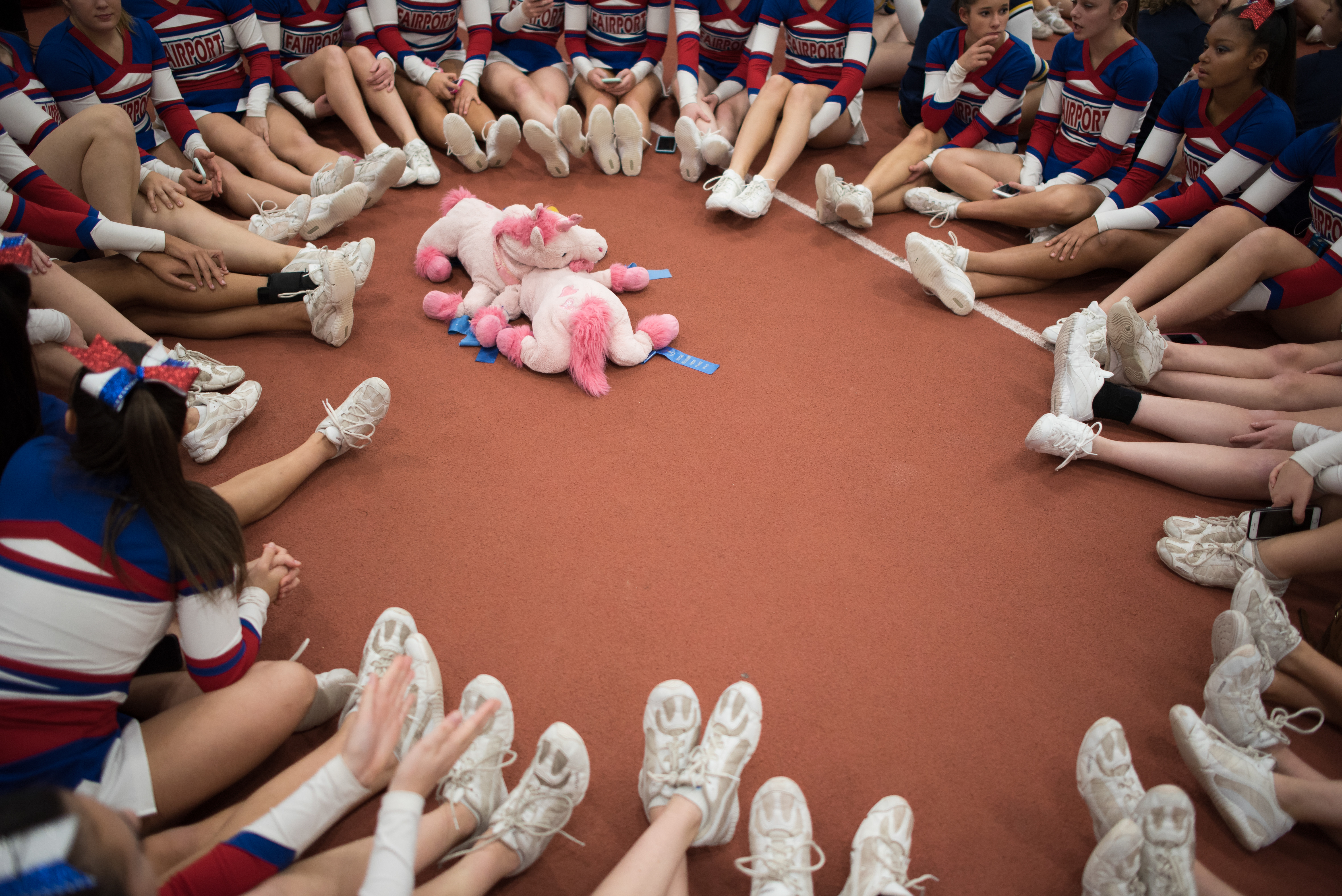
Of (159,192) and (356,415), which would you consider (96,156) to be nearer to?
(159,192)

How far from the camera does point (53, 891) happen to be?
808mm

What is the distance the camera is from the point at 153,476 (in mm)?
1213

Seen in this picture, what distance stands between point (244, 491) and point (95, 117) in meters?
1.36

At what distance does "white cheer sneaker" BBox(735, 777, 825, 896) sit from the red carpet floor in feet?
0.29

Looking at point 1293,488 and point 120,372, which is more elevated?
point 120,372

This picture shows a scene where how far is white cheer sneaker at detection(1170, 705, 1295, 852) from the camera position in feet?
4.93

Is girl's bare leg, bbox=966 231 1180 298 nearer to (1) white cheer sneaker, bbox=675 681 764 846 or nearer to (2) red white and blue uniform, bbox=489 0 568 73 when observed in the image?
(1) white cheer sneaker, bbox=675 681 764 846

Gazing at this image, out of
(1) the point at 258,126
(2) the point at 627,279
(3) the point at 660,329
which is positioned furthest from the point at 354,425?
(1) the point at 258,126

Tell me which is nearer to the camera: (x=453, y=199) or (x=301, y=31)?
(x=453, y=199)

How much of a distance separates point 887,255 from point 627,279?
3.50 feet

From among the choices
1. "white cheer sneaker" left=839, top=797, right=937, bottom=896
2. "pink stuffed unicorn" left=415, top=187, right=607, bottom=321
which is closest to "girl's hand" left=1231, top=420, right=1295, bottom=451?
"white cheer sneaker" left=839, top=797, right=937, bottom=896

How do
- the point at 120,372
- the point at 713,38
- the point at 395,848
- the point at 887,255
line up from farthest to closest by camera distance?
the point at 713,38, the point at 887,255, the point at 120,372, the point at 395,848

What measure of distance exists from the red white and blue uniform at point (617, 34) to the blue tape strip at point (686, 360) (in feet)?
5.98

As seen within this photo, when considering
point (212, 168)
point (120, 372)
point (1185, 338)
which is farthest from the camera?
point (212, 168)
